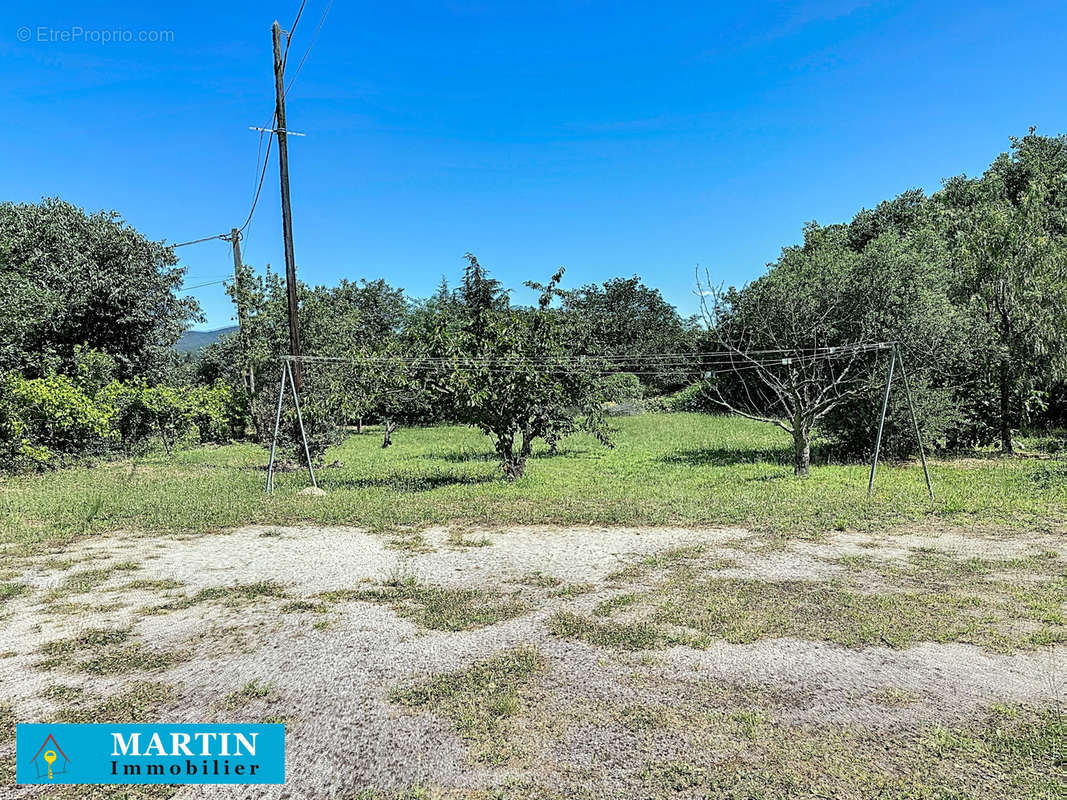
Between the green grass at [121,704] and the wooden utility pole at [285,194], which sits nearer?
the green grass at [121,704]

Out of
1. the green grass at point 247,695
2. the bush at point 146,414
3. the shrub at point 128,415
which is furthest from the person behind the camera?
the bush at point 146,414

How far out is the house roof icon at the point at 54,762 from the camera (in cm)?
306

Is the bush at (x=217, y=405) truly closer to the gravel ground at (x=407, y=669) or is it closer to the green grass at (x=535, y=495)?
the green grass at (x=535, y=495)

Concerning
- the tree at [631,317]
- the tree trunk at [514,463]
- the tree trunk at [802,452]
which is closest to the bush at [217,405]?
the tree trunk at [514,463]

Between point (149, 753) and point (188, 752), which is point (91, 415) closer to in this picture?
point (149, 753)

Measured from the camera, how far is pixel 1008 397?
48.2 feet

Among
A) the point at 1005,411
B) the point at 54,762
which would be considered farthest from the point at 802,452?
the point at 54,762

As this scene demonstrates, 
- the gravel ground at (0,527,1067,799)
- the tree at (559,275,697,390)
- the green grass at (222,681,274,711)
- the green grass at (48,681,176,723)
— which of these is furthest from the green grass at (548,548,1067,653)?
the tree at (559,275,697,390)

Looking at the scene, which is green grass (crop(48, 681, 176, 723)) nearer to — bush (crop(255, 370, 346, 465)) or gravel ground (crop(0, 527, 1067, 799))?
gravel ground (crop(0, 527, 1067, 799))

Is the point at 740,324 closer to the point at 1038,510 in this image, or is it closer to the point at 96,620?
the point at 1038,510

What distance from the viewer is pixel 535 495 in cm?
1086

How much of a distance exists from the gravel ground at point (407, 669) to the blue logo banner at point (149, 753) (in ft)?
0.36

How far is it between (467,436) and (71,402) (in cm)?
1263

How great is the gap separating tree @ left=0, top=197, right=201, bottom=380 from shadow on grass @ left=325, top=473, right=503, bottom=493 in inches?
Answer: 372
